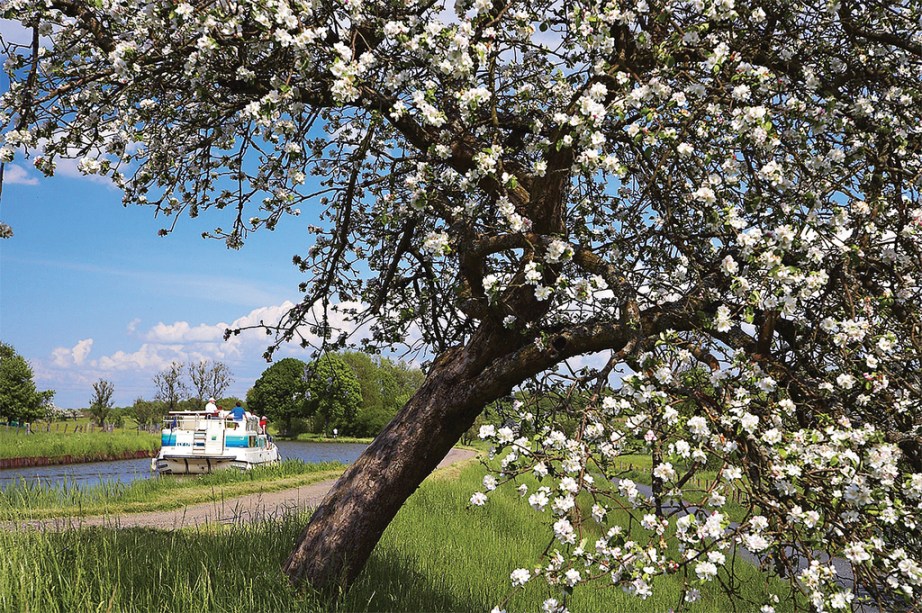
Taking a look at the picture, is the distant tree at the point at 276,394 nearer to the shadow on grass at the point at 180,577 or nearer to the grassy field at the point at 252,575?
the grassy field at the point at 252,575

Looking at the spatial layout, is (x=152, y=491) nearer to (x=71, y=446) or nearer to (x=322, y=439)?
(x=71, y=446)

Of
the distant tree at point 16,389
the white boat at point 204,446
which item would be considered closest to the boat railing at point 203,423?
the white boat at point 204,446

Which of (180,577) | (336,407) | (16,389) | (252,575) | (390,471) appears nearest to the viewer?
(180,577)

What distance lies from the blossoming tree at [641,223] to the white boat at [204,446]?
1990cm

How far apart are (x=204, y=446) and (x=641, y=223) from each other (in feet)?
72.0

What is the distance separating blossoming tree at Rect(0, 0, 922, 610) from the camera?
130 inches

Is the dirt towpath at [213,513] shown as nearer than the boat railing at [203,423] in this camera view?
Yes

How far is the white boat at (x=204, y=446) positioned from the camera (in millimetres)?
23484

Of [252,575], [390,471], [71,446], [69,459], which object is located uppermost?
[390,471]

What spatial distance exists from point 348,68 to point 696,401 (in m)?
2.71

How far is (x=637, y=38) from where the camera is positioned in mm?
3928

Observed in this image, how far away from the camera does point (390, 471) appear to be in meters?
5.50

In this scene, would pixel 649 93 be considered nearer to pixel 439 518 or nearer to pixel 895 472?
pixel 895 472

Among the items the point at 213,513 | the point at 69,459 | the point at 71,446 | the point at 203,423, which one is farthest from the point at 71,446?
the point at 213,513
